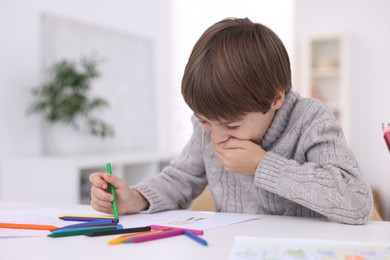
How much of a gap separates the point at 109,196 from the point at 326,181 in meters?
0.41

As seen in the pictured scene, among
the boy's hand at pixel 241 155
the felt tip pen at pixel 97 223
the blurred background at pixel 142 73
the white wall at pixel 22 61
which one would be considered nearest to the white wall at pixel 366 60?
the blurred background at pixel 142 73

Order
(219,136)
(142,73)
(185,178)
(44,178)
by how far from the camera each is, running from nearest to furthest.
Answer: (219,136) → (185,178) → (44,178) → (142,73)

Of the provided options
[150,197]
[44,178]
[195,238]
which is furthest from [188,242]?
[44,178]

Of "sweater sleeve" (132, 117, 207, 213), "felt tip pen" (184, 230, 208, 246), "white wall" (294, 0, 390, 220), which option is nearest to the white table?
"felt tip pen" (184, 230, 208, 246)

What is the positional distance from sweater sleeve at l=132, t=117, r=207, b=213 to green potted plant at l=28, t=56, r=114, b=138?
167cm

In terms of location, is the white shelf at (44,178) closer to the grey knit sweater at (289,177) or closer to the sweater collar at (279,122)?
the grey knit sweater at (289,177)

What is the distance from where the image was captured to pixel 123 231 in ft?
2.61

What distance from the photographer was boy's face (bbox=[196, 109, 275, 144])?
997 mm

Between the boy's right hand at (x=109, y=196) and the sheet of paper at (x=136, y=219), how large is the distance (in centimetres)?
2

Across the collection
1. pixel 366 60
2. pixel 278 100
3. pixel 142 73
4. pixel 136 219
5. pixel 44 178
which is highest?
pixel 366 60

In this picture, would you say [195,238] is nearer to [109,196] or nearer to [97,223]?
[97,223]

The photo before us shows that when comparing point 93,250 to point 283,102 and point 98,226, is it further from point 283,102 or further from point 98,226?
point 283,102

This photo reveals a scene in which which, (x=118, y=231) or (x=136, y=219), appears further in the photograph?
(x=136, y=219)

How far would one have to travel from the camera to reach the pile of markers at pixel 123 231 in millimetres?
728
